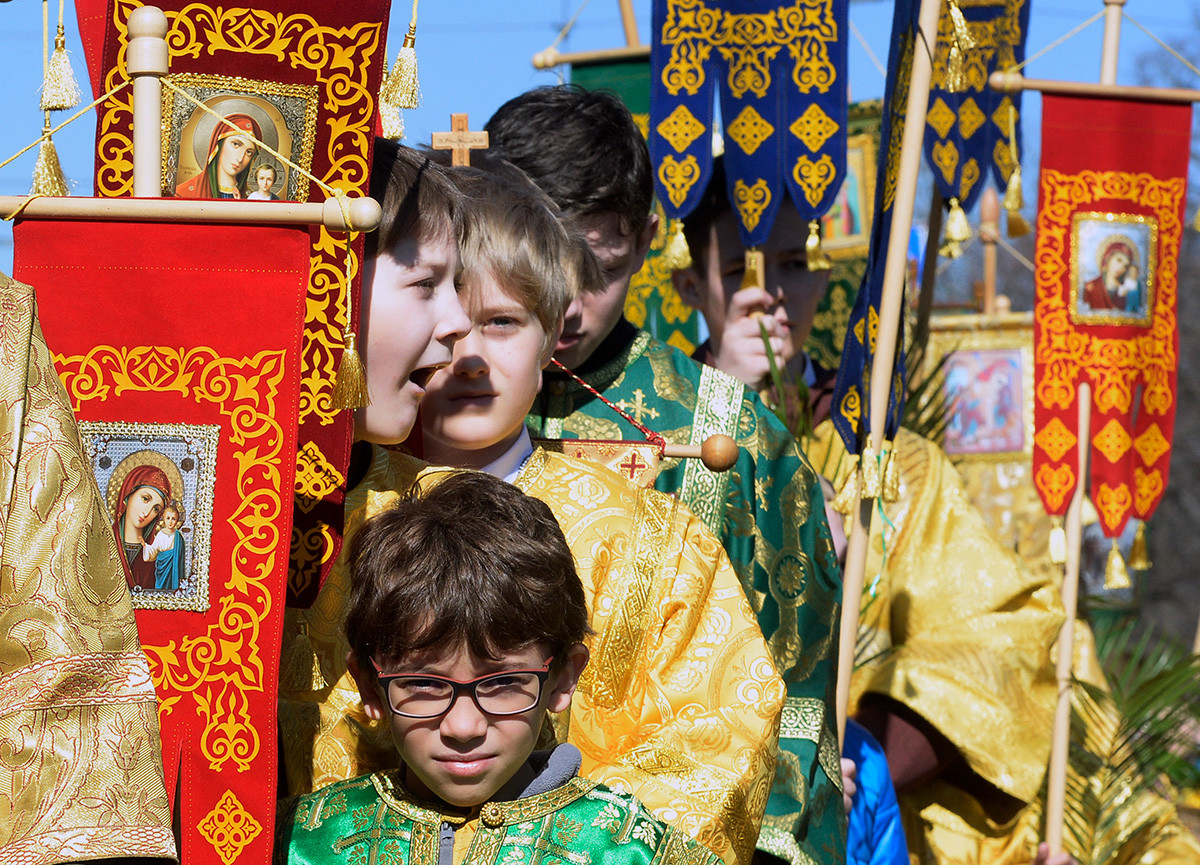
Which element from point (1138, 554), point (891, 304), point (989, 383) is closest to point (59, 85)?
point (891, 304)

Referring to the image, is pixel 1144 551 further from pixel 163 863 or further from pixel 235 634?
pixel 163 863

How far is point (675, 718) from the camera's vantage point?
2.68 meters

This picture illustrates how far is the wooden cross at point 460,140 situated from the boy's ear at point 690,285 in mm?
1675

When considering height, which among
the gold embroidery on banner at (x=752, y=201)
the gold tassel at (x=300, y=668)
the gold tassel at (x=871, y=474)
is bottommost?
the gold tassel at (x=300, y=668)

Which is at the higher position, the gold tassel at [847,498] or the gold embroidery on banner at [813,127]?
the gold embroidery on banner at [813,127]

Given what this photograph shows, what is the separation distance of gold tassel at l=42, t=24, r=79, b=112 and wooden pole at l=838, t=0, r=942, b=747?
173cm

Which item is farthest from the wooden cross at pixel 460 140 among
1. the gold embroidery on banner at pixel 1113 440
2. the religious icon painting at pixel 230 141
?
the gold embroidery on banner at pixel 1113 440

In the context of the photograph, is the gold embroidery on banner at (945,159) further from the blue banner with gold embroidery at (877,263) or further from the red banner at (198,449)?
the red banner at (198,449)

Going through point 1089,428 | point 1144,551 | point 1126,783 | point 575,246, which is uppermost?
point 575,246

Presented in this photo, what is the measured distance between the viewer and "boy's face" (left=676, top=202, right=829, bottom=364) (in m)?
4.66

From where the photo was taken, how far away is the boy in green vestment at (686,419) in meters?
3.56

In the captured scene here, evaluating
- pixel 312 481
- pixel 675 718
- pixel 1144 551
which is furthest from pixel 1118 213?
pixel 312 481

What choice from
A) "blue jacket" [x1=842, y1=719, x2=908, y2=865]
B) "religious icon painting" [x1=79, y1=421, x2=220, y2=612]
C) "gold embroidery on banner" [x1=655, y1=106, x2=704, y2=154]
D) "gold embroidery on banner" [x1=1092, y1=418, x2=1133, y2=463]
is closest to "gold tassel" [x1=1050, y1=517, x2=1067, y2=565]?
"gold embroidery on banner" [x1=1092, y1=418, x2=1133, y2=463]

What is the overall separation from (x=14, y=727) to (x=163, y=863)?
237 mm
